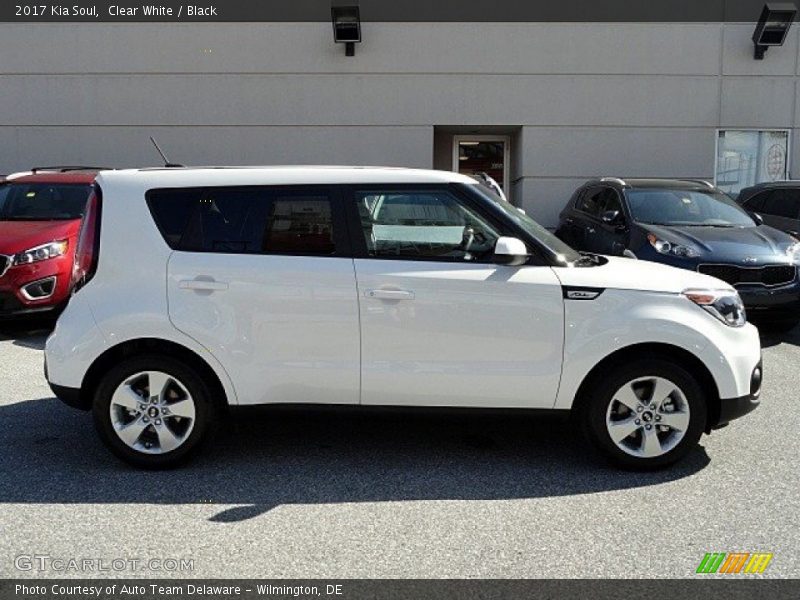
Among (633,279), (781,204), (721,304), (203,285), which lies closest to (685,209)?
(781,204)

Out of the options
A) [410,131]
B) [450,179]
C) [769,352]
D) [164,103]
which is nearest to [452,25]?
[410,131]

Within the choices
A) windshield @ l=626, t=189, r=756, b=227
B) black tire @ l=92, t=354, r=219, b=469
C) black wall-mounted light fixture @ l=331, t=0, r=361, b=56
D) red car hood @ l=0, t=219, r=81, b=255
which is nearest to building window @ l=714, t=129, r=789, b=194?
windshield @ l=626, t=189, r=756, b=227

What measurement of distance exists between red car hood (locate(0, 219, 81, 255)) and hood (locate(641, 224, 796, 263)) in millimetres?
6343

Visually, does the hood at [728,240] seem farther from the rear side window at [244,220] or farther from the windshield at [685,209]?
the rear side window at [244,220]

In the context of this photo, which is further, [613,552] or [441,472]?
[441,472]

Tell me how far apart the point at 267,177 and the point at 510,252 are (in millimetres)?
1479

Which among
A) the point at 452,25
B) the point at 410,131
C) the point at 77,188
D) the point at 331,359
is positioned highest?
the point at 452,25

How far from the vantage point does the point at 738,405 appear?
411 centimetres

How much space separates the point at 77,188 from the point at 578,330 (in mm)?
6838

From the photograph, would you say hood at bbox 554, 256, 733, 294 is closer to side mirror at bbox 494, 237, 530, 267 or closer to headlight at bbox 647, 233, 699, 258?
side mirror at bbox 494, 237, 530, 267

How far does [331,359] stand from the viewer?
4.12m

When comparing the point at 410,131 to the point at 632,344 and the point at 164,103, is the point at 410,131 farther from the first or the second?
the point at 632,344

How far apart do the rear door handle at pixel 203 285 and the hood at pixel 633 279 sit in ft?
6.20

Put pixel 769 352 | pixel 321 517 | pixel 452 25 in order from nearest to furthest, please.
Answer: pixel 321 517, pixel 769 352, pixel 452 25
